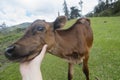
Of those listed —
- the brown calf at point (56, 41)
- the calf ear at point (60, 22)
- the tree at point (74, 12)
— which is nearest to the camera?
the brown calf at point (56, 41)

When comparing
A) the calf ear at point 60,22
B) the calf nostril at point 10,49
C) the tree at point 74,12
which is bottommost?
the tree at point 74,12

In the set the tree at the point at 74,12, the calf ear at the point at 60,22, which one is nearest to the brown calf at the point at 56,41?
the calf ear at the point at 60,22

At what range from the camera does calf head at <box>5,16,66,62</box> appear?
13.3 ft

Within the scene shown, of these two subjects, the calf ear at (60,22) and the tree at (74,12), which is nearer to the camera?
the calf ear at (60,22)

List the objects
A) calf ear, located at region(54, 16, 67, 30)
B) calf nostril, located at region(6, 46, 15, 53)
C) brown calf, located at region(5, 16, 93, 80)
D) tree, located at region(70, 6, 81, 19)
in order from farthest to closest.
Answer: tree, located at region(70, 6, 81, 19) → calf ear, located at region(54, 16, 67, 30) → brown calf, located at region(5, 16, 93, 80) → calf nostril, located at region(6, 46, 15, 53)

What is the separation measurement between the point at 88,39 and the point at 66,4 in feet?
268

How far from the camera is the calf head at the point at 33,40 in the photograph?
407cm

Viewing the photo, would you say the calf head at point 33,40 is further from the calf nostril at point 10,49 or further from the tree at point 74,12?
the tree at point 74,12

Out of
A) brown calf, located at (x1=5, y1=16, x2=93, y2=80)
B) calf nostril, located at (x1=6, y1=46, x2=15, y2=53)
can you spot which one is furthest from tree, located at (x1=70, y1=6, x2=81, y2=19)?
calf nostril, located at (x1=6, y1=46, x2=15, y2=53)

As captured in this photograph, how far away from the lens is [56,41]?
20.2 feet

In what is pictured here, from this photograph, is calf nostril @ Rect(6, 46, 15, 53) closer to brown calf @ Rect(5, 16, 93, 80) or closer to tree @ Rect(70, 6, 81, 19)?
brown calf @ Rect(5, 16, 93, 80)

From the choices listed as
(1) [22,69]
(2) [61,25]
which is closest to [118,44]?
(2) [61,25]

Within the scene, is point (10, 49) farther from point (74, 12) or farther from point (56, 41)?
point (74, 12)

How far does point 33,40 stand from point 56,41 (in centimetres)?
136
